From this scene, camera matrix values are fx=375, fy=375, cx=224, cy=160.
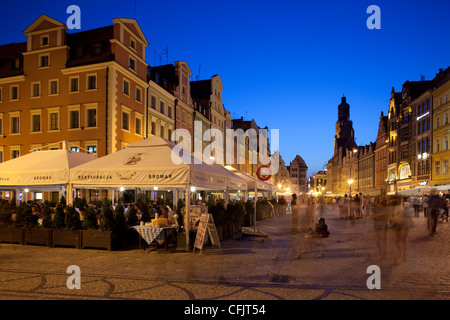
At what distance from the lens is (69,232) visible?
12250 mm

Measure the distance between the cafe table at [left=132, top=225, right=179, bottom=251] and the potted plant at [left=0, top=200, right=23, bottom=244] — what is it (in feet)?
15.2

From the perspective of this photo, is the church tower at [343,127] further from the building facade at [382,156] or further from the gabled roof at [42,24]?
the gabled roof at [42,24]

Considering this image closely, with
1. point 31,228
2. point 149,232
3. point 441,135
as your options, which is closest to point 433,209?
point 149,232

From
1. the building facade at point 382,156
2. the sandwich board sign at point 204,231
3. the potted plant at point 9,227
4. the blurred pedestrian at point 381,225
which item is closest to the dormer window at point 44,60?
the potted plant at point 9,227

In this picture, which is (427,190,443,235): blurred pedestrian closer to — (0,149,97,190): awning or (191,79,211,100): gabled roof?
(0,149,97,190): awning

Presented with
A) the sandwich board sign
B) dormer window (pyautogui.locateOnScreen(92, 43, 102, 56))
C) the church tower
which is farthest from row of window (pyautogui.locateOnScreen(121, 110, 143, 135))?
the church tower

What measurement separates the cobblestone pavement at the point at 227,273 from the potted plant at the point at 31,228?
15.8 inches

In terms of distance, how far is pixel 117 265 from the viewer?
9.52 metres

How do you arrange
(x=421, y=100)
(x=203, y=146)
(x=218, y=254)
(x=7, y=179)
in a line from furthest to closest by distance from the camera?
(x=421, y=100) < (x=203, y=146) < (x=7, y=179) < (x=218, y=254)

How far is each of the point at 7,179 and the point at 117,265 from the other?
22.8 feet

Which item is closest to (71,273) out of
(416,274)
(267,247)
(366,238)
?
(267,247)

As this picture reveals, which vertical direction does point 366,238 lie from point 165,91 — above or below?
below
